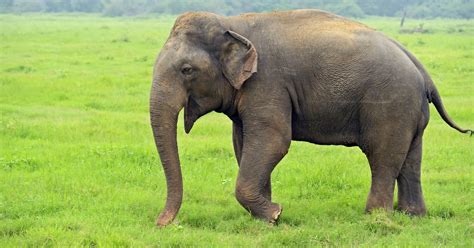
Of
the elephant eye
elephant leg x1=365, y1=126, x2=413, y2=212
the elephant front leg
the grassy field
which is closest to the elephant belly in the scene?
elephant leg x1=365, y1=126, x2=413, y2=212

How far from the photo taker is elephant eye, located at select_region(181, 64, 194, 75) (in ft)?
20.7

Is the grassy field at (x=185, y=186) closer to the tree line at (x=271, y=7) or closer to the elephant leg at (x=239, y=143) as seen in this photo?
the elephant leg at (x=239, y=143)

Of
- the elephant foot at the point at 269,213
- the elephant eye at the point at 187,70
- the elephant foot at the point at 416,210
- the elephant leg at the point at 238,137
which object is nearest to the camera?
the elephant eye at the point at 187,70

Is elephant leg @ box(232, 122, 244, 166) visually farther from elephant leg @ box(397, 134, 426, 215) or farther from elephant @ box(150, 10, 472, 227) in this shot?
elephant leg @ box(397, 134, 426, 215)

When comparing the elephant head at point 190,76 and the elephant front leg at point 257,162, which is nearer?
the elephant head at point 190,76

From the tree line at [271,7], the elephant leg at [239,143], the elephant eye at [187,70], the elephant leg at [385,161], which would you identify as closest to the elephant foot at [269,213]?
the elephant leg at [239,143]

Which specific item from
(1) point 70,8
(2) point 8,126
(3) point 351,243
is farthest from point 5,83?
(1) point 70,8

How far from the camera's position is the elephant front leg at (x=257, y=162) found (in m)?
6.48

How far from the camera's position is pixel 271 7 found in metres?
92.9

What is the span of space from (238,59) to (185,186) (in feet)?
7.23

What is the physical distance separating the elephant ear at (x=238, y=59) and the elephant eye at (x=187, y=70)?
12.2 inches

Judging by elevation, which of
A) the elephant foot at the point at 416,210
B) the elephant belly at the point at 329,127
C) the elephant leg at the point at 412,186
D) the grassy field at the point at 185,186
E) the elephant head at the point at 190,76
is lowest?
the grassy field at the point at 185,186

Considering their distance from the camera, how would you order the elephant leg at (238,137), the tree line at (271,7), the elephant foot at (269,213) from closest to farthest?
the elephant foot at (269,213), the elephant leg at (238,137), the tree line at (271,7)

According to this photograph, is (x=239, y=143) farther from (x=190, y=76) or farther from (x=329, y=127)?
(x=190, y=76)
